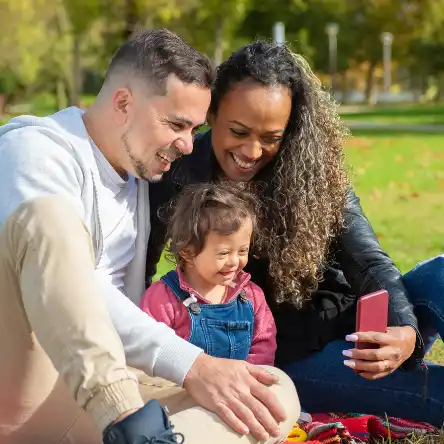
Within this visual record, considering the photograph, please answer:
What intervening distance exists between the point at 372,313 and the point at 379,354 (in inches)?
6.0

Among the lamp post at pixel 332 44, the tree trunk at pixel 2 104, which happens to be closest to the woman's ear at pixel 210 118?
the tree trunk at pixel 2 104

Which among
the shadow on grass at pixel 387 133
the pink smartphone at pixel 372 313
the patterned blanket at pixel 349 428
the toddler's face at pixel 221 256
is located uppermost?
the toddler's face at pixel 221 256

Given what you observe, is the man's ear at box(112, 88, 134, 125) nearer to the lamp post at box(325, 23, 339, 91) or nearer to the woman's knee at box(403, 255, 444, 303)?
the woman's knee at box(403, 255, 444, 303)

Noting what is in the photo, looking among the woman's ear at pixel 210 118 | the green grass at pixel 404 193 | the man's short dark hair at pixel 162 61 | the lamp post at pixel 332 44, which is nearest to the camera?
the man's short dark hair at pixel 162 61

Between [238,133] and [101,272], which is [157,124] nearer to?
[238,133]

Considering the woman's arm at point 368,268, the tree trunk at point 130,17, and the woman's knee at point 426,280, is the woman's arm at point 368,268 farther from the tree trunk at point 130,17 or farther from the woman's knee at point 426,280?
the tree trunk at point 130,17

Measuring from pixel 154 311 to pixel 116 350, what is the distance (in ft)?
3.64

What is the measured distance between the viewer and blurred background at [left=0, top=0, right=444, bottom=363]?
1120cm

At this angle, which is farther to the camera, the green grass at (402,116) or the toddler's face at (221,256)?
the green grass at (402,116)

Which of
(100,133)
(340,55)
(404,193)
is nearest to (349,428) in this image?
(100,133)

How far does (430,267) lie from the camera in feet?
12.4


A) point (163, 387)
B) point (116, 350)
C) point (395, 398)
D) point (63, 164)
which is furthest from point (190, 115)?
point (395, 398)

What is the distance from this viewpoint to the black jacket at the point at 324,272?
3832 millimetres

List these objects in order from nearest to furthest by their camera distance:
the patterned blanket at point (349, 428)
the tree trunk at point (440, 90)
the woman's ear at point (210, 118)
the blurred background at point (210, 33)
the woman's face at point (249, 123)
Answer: the patterned blanket at point (349, 428), the woman's face at point (249, 123), the woman's ear at point (210, 118), the blurred background at point (210, 33), the tree trunk at point (440, 90)
